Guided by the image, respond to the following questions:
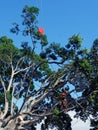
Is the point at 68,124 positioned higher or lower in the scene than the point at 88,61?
lower

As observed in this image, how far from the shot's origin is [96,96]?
32219 millimetres

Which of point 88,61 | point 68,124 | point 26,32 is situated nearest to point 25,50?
point 26,32

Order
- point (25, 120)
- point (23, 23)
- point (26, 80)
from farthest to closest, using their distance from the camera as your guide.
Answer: point (26, 80) < point (25, 120) < point (23, 23)

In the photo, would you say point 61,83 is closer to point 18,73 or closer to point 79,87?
point 79,87

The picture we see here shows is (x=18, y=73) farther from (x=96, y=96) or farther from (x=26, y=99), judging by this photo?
(x=96, y=96)

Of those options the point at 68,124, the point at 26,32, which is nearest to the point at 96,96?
the point at 68,124

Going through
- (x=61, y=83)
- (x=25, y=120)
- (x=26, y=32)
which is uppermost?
(x=26, y=32)

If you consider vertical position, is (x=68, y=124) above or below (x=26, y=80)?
below

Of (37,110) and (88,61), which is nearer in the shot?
(88,61)

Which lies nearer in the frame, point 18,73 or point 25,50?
point 25,50

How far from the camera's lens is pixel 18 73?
3381cm

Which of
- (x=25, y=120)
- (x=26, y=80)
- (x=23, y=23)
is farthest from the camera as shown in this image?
(x=26, y=80)

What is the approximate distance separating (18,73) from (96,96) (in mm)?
6039

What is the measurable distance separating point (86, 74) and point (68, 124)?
246 inches
